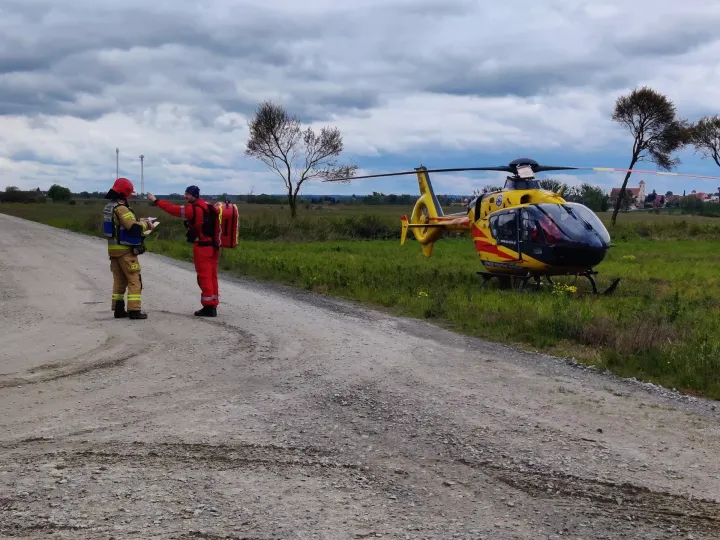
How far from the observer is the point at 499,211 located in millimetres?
16281

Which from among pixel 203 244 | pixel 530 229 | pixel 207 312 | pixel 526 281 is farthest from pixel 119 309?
pixel 526 281

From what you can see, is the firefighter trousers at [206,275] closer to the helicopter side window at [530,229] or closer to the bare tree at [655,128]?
the helicopter side window at [530,229]

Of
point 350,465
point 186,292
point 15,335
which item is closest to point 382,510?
point 350,465

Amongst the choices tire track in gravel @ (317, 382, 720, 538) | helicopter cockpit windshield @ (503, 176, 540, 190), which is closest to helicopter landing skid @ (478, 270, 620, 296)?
helicopter cockpit windshield @ (503, 176, 540, 190)

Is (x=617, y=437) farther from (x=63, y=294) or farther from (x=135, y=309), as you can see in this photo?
(x=63, y=294)

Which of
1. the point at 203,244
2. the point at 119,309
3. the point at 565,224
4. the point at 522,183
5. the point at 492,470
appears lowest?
the point at 492,470

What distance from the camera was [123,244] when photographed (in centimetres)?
1104

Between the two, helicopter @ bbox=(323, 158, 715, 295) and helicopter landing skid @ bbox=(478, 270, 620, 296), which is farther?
helicopter landing skid @ bbox=(478, 270, 620, 296)

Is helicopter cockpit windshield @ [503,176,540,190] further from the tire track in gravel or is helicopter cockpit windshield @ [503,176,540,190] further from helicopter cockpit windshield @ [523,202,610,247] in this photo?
the tire track in gravel

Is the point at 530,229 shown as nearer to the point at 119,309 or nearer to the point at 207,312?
the point at 207,312

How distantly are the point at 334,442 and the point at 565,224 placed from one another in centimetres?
1070

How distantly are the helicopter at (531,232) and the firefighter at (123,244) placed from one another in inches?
188

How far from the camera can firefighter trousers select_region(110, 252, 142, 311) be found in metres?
10.9

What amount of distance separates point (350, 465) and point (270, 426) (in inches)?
40.3
